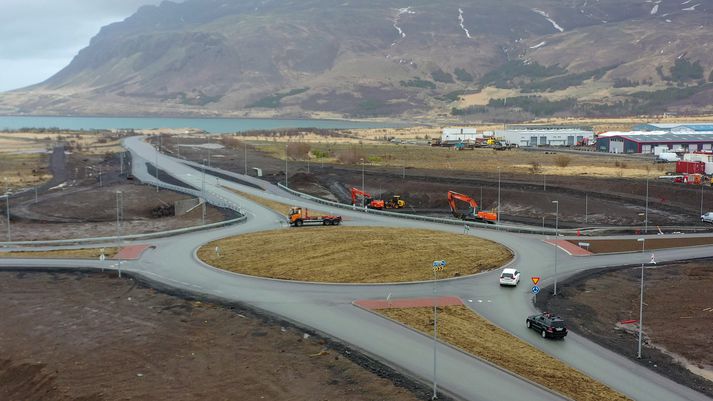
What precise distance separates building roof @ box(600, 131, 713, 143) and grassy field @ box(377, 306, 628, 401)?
12142cm

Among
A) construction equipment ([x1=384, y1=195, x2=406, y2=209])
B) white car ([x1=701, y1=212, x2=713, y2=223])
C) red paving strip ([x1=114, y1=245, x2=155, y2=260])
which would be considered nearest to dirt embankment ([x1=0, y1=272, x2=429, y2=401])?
red paving strip ([x1=114, y1=245, x2=155, y2=260])

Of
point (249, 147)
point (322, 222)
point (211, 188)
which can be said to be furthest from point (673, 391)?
point (249, 147)

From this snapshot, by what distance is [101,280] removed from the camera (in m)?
47.1

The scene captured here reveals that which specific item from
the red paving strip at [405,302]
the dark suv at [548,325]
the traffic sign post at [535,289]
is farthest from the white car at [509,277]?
the dark suv at [548,325]

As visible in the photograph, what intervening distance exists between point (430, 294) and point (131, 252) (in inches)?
1053

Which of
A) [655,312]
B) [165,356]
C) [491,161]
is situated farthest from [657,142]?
[165,356]

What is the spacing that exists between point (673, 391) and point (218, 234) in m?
43.8

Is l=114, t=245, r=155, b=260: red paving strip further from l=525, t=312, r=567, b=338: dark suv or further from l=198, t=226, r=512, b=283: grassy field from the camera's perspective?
l=525, t=312, r=567, b=338: dark suv

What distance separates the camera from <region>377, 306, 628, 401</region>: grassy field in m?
28.5

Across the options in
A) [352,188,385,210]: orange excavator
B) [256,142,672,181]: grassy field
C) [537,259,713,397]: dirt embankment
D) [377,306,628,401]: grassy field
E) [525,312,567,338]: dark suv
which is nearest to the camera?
[377,306,628,401]: grassy field

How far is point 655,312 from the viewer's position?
40.2 meters

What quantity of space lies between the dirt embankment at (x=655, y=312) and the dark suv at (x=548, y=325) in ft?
6.60

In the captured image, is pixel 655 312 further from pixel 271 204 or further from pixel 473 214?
pixel 271 204

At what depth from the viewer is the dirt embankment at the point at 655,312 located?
107ft
